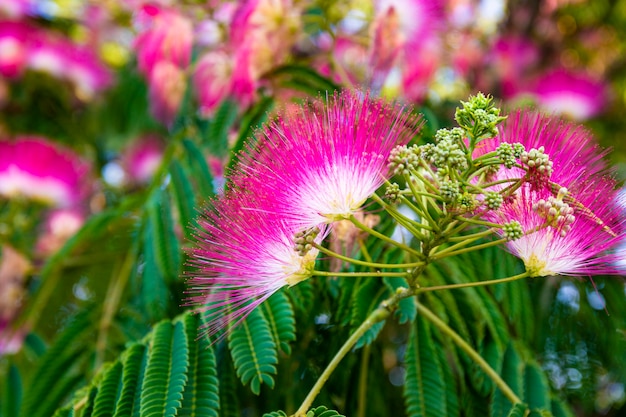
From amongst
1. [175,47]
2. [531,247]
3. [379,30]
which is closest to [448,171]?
[531,247]

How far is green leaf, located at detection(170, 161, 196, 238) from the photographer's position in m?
1.99

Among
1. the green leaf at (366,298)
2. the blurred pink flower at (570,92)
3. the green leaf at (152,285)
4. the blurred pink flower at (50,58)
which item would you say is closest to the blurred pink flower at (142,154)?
the blurred pink flower at (50,58)

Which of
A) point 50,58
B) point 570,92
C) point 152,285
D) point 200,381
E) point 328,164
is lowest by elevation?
point 200,381

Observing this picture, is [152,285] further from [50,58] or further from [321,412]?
[50,58]

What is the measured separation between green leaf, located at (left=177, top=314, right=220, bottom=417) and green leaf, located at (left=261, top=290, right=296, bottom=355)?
0.45ft

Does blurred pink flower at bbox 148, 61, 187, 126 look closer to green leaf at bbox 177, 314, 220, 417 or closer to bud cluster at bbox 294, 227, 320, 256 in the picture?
green leaf at bbox 177, 314, 220, 417

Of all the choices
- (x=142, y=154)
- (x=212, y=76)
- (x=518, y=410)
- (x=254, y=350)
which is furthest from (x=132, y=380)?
(x=142, y=154)

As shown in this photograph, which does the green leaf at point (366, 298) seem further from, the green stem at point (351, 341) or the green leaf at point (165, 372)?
the green leaf at point (165, 372)

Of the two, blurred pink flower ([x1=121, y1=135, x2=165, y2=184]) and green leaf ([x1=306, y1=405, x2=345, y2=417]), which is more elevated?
blurred pink flower ([x1=121, y1=135, x2=165, y2=184])

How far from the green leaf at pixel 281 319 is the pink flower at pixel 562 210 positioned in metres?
0.50

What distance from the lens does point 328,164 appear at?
4.08ft

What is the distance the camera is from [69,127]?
4.00 metres

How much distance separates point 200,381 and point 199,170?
2.55 ft

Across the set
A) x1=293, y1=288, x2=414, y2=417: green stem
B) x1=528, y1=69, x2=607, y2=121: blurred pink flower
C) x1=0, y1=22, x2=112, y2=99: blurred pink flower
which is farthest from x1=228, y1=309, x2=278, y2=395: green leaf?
x1=0, y1=22, x2=112, y2=99: blurred pink flower
